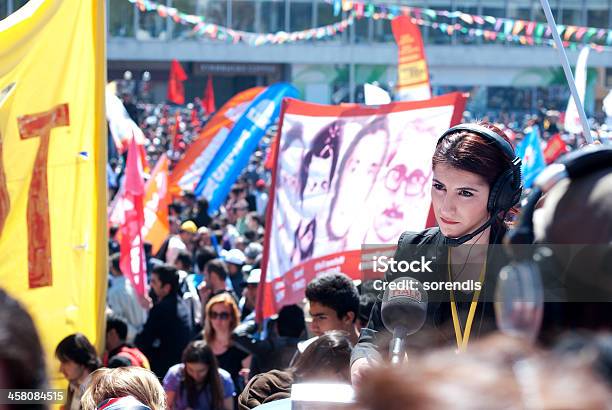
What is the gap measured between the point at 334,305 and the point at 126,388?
1.36 metres

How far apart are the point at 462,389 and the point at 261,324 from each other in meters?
5.19

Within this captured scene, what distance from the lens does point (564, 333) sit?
Result: 3.24 feet

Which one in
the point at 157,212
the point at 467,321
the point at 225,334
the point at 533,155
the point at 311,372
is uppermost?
the point at 467,321

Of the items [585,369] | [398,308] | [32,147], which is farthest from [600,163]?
[32,147]

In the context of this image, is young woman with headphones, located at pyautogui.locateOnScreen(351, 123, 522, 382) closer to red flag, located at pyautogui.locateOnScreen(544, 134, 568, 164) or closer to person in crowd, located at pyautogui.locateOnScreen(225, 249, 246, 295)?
person in crowd, located at pyautogui.locateOnScreen(225, 249, 246, 295)

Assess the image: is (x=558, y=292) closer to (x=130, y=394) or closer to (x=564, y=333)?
(x=564, y=333)

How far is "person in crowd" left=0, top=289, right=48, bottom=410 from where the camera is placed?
1.06 meters

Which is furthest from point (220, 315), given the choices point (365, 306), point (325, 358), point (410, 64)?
point (410, 64)

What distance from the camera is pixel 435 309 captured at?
216 centimetres

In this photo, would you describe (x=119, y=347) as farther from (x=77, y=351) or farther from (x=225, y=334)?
(x=77, y=351)

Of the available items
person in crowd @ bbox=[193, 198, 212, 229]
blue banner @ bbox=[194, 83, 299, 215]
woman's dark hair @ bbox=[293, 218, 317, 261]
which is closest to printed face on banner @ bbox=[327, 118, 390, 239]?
woman's dark hair @ bbox=[293, 218, 317, 261]

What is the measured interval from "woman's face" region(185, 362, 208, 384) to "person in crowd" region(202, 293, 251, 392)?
88 cm

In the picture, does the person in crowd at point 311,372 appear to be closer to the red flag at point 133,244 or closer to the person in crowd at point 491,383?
the person in crowd at point 491,383

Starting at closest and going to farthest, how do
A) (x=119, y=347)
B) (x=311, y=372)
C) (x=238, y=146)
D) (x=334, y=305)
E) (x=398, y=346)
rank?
(x=398, y=346), (x=311, y=372), (x=334, y=305), (x=119, y=347), (x=238, y=146)
